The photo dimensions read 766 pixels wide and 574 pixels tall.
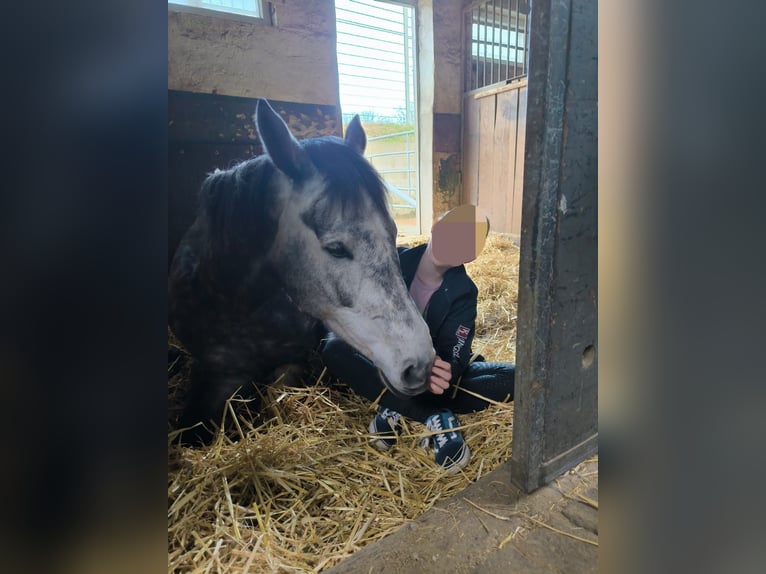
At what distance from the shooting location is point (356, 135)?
48.8 inches

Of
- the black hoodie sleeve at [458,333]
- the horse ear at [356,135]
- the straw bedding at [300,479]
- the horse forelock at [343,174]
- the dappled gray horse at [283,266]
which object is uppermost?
the horse ear at [356,135]

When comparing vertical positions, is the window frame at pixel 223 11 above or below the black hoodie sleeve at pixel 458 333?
above

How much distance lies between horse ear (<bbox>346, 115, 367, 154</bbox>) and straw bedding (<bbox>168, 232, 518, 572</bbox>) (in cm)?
57

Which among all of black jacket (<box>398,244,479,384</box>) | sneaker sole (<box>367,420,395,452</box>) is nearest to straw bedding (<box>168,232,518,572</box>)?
sneaker sole (<box>367,420,395,452</box>)

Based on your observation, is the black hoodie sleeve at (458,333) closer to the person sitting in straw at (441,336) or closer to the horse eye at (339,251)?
the person sitting in straw at (441,336)

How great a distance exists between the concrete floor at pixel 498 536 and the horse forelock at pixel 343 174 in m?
0.91

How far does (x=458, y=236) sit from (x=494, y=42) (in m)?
0.81

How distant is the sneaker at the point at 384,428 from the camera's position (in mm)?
1374

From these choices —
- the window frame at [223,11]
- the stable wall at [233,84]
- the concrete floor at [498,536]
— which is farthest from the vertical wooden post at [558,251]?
the window frame at [223,11]

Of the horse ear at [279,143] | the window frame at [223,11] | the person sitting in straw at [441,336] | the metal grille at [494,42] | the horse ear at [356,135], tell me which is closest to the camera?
the window frame at [223,11]

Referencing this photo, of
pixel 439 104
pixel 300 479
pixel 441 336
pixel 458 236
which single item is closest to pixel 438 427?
pixel 441 336
